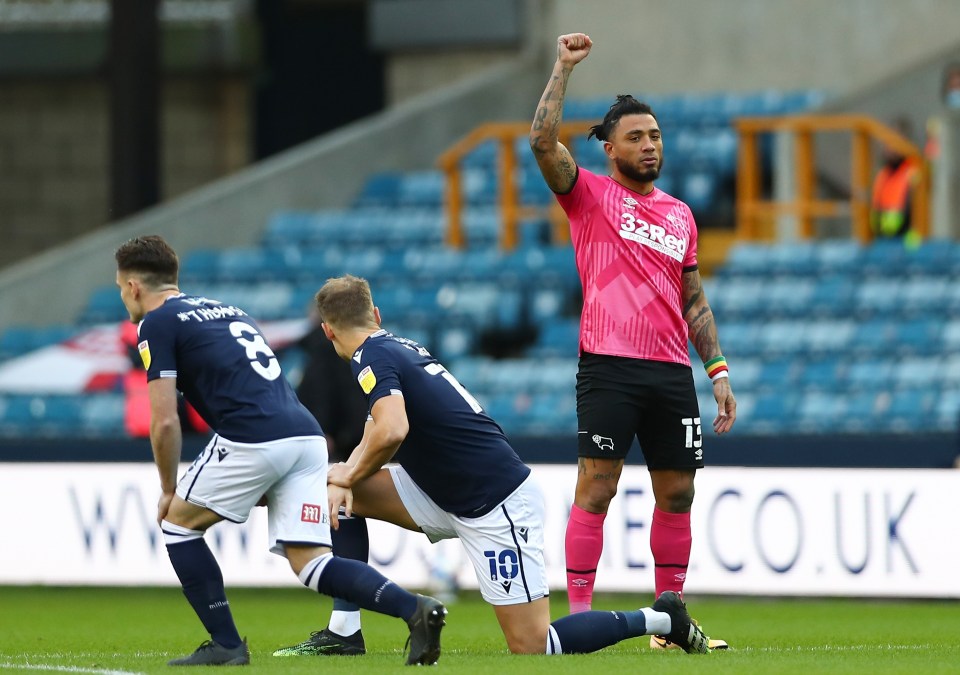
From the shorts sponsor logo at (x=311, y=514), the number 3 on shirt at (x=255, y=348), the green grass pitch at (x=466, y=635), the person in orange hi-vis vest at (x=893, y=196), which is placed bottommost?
the green grass pitch at (x=466, y=635)

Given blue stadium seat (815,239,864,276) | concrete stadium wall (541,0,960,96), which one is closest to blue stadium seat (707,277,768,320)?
blue stadium seat (815,239,864,276)

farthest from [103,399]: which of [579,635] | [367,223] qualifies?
[579,635]

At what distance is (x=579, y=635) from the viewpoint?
6816mm

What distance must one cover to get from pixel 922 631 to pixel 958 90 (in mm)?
8554

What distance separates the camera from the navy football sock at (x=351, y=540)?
23.7 ft

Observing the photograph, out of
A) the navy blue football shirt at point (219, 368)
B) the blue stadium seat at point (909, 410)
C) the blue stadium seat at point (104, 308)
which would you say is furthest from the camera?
the blue stadium seat at point (104, 308)

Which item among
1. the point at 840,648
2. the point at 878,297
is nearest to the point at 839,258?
the point at 878,297

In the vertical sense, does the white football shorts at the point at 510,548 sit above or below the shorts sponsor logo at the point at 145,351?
below

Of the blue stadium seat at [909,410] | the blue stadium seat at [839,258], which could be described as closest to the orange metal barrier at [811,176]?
the blue stadium seat at [839,258]

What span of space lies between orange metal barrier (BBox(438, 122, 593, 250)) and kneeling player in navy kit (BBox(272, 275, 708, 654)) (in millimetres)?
9532

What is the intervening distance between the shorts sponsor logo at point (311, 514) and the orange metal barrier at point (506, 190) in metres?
9.79

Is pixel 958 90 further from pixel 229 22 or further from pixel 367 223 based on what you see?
pixel 229 22

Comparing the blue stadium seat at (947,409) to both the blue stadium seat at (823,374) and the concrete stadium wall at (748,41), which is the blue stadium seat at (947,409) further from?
the concrete stadium wall at (748,41)

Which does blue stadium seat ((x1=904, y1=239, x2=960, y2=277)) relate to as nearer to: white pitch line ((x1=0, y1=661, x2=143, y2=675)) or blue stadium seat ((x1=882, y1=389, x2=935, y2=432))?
blue stadium seat ((x1=882, y1=389, x2=935, y2=432))
